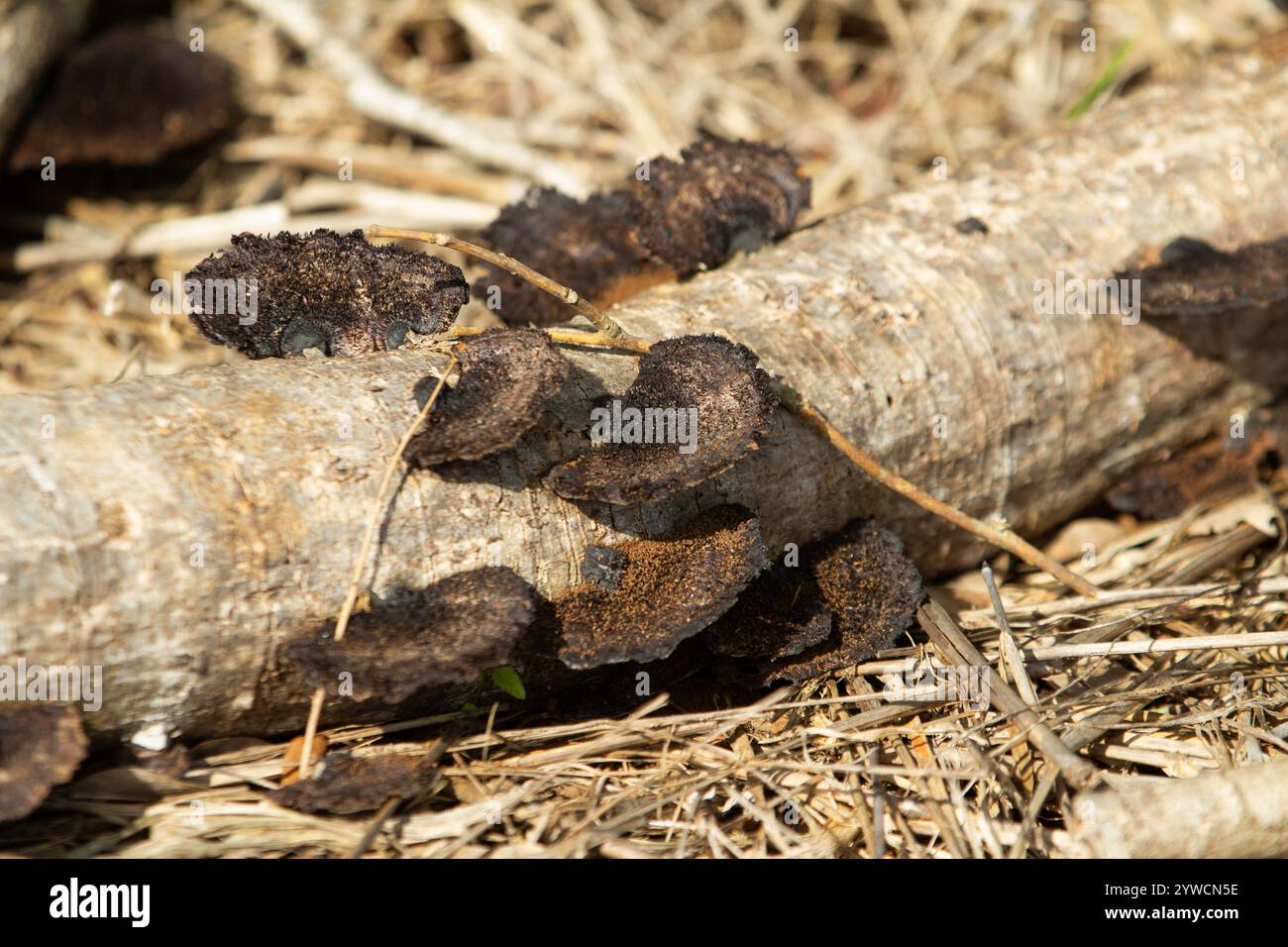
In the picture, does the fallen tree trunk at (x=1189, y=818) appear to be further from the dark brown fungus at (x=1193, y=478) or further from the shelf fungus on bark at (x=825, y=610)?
the dark brown fungus at (x=1193, y=478)

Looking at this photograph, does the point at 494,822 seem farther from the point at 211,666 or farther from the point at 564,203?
the point at 564,203

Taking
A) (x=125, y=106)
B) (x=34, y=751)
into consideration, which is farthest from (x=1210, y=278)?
(x=125, y=106)

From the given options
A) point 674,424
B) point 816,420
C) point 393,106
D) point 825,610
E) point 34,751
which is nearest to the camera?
point 34,751

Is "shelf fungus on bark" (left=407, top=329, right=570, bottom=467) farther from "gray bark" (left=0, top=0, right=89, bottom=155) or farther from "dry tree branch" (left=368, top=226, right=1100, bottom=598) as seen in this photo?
"gray bark" (left=0, top=0, right=89, bottom=155)

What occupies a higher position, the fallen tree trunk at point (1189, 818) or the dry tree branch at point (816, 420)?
the dry tree branch at point (816, 420)

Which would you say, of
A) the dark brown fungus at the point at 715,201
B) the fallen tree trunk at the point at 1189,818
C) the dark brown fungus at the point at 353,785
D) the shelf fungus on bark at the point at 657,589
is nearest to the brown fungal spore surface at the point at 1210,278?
the dark brown fungus at the point at 715,201

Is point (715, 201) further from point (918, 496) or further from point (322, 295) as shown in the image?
point (322, 295)

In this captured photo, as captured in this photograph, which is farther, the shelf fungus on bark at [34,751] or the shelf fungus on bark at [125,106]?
the shelf fungus on bark at [125,106]
